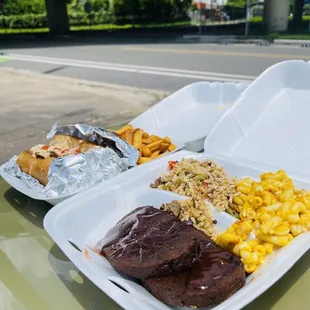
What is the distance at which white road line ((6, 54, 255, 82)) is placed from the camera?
7239 millimetres

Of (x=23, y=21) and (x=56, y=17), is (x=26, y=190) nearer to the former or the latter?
(x=56, y=17)

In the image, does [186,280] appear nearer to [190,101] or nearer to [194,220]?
[194,220]

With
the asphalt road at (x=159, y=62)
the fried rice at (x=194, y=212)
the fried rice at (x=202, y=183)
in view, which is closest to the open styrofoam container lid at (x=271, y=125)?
the fried rice at (x=202, y=183)

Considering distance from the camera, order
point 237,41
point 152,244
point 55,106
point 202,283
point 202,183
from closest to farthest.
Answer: point 202,283 → point 152,244 → point 202,183 → point 55,106 → point 237,41

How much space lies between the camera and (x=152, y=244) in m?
1.60

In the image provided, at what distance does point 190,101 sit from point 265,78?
2.91 feet

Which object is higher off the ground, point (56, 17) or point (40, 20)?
point (56, 17)

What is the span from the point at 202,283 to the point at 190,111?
8.06ft

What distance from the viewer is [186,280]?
1.46m

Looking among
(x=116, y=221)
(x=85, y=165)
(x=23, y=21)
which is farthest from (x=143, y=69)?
(x=23, y=21)

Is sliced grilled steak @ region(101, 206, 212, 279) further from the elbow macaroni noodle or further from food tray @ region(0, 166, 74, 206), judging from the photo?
food tray @ region(0, 166, 74, 206)

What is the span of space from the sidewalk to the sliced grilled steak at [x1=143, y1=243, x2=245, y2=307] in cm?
251

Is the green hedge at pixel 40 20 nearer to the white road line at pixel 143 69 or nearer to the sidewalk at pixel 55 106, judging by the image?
the white road line at pixel 143 69

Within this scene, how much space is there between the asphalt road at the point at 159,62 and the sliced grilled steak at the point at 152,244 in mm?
4923
